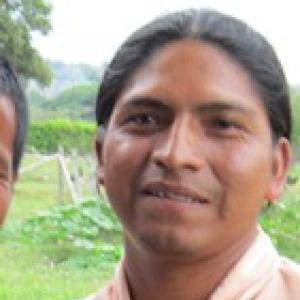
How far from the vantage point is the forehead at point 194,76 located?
2.48 ft

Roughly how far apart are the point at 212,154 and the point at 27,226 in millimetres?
3026

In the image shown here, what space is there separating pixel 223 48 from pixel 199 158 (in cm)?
13

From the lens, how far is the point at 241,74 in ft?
2.56

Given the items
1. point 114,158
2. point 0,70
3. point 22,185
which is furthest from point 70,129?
point 114,158

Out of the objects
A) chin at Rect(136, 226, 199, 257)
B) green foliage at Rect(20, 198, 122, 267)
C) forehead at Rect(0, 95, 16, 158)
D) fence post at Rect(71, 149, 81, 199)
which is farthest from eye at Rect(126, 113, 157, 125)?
fence post at Rect(71, 149, 81, 199)

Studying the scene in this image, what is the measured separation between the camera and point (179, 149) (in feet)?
2.41

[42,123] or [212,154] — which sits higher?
[212,154]

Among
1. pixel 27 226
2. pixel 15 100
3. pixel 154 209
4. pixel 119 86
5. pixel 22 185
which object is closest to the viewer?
pixel 154 209

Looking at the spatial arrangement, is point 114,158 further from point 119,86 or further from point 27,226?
point 27,226

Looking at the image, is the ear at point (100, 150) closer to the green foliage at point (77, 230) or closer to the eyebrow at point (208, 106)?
the eyebrow at point (208, 106)

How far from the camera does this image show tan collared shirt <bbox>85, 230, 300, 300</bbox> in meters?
0.78

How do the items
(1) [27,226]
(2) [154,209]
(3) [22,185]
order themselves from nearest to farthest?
(2) [154,209] < (1) [27,226] < (3) [22,185]

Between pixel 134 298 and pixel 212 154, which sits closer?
pixel 212 154

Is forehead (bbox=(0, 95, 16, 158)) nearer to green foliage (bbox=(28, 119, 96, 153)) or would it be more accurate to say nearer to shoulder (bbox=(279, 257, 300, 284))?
shoulder (bbox=(279, 257, 300, 284))
